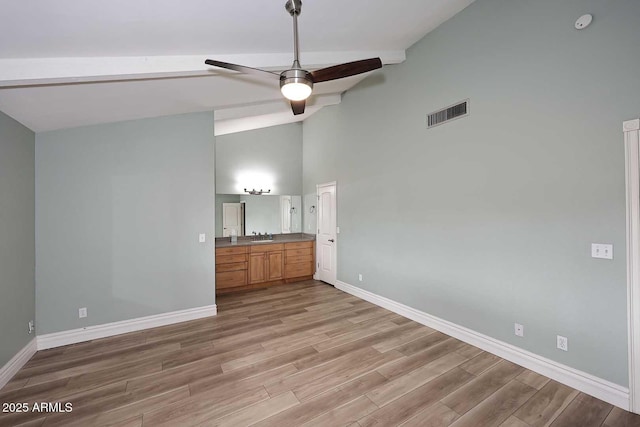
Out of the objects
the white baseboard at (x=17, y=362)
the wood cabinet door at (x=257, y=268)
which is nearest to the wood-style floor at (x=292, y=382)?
the white baseboard at (x=17, y=362)

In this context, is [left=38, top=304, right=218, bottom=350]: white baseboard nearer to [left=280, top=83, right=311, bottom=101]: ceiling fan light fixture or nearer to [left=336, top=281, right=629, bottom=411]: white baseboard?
[left=336, top=281, right=629, bottom=411]: white baseboard

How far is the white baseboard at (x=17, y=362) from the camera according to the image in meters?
2.31

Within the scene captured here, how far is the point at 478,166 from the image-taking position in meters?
2.87

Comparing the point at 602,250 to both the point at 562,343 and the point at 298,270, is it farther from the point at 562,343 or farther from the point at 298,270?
the point at 298,270

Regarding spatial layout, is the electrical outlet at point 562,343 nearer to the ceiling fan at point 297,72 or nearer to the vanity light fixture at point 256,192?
the ceiling fan at point 297,72

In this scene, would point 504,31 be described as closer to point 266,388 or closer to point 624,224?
point 624,224

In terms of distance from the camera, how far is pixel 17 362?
8.23 feet

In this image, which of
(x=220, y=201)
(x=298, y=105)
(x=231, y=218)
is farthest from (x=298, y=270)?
(x=298, y=105)

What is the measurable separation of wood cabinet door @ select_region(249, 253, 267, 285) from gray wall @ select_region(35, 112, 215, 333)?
1.26 metres

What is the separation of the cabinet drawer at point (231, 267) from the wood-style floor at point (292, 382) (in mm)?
1416

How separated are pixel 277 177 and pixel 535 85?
472cm

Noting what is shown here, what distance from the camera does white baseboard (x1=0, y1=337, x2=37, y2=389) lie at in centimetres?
231

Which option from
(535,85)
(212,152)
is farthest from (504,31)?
(212,152)

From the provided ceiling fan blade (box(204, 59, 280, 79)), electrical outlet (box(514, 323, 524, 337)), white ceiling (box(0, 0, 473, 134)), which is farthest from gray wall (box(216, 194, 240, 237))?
electrical outlet (box(514, 323, 524, 337))
